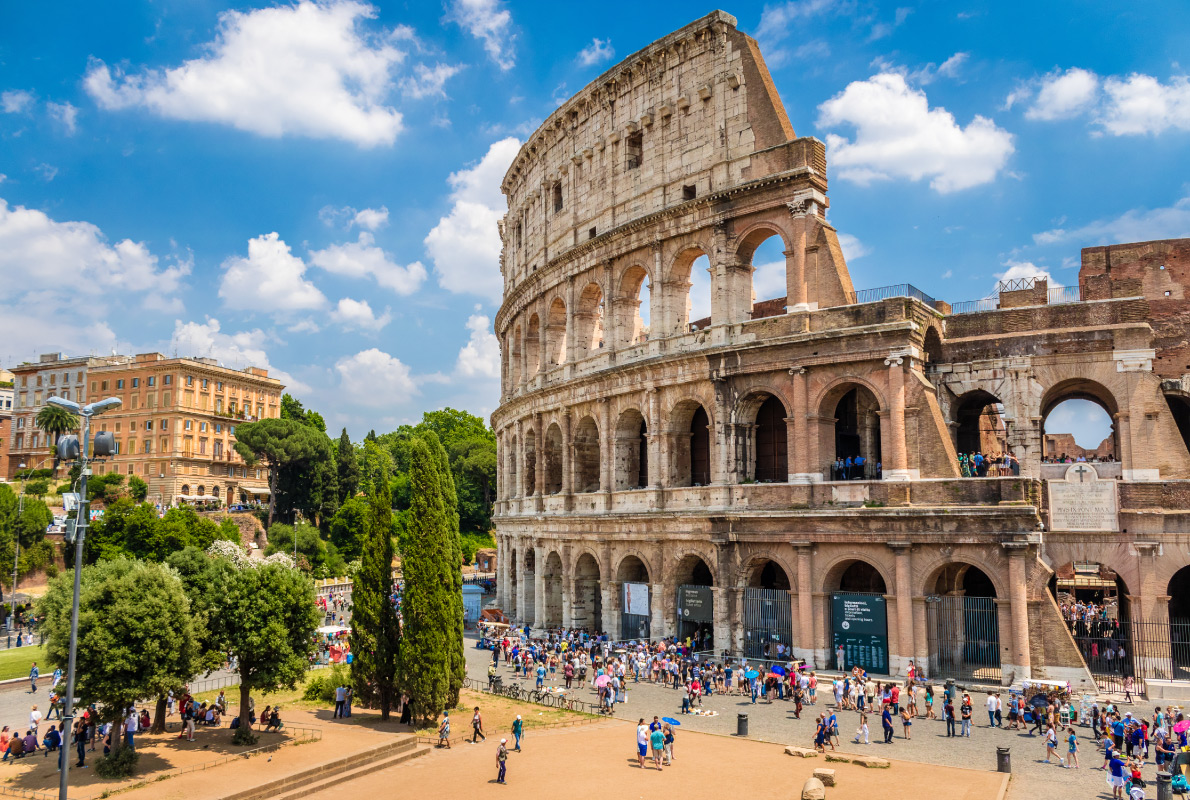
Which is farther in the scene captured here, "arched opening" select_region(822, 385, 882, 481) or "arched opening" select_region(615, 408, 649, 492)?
"arched opening" select_region(615, 408, 649, 492)

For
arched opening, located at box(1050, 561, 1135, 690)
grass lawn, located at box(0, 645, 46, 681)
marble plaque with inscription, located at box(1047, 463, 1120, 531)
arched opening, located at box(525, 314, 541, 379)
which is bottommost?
grass lawn, located at box(0, 645, 46, 681)

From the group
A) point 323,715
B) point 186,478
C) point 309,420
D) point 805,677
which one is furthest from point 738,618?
point 309,420

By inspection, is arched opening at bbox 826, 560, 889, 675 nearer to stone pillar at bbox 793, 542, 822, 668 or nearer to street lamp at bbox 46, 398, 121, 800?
stone pillar at bbox 793, 542, 822, 668

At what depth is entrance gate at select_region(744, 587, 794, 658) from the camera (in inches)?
1125

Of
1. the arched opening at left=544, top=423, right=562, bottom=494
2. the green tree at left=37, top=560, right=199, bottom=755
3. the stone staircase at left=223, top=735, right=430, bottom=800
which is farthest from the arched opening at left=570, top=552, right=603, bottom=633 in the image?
the green tree at left=37, top=560, right=199, bottom=755

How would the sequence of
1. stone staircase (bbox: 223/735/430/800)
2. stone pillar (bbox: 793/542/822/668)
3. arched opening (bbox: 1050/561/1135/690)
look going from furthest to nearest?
stone pillar (bbox: 793/542/822/668)
arched opening (bbox: 1050/561/1135/690)
stone staircase (bbox: 223/735/430/800)

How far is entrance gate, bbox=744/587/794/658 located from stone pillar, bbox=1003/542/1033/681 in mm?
6829

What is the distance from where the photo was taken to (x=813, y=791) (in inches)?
660

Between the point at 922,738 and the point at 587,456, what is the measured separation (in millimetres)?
19606

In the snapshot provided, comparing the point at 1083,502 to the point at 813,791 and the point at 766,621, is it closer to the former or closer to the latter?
the point at 766,621

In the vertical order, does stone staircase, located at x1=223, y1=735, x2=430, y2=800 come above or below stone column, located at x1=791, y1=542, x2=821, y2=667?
below

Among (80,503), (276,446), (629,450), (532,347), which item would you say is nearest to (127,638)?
(80,503)

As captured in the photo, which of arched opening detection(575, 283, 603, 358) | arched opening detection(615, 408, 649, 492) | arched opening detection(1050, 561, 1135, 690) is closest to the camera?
arched opening detection(1050, 561, 1135, 690)

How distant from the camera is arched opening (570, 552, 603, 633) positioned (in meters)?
36.1
